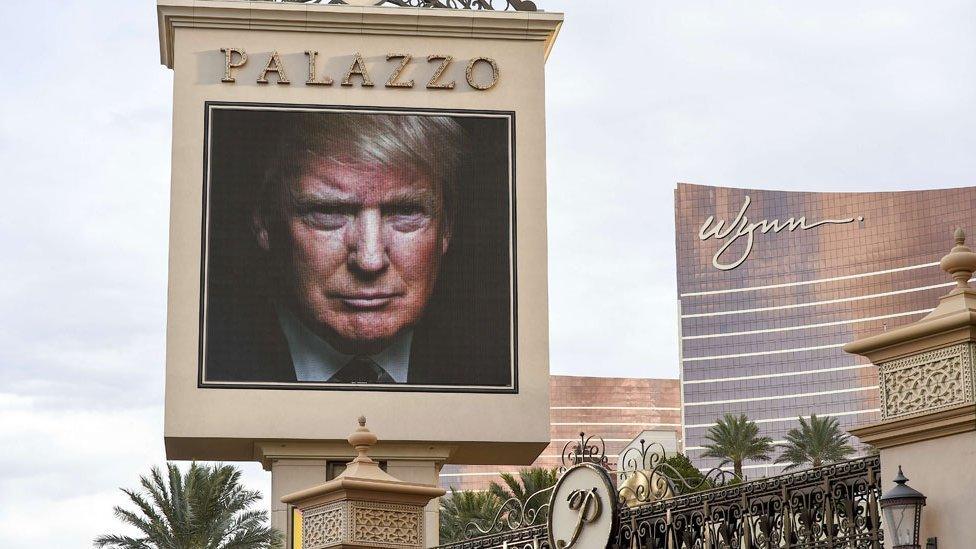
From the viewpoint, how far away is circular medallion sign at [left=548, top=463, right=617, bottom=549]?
9.97 metres

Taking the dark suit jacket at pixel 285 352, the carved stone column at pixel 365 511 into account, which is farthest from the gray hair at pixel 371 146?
the carved stone column at pixel 365 511

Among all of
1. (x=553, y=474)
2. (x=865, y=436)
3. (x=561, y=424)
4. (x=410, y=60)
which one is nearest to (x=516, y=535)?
(x=865, y=436)

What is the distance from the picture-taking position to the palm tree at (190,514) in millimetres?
29469

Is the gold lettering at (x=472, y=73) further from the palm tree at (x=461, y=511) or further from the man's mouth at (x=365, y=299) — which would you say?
the palm tree at (x=461, y=511)

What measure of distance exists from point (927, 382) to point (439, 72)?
2367cm

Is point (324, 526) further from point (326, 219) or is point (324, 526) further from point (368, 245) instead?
point (326, 219)

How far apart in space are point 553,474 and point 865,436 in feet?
102

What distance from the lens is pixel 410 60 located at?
30734 millimetres

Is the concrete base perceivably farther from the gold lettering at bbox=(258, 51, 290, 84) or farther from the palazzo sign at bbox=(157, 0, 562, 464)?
the gold lettering at bbox=(258, 51, 290, 84)

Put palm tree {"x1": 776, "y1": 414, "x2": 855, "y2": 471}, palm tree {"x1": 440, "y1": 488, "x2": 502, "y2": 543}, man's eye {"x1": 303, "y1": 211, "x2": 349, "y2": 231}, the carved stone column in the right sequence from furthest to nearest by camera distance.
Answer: palm tree {"x1": 776, "y1": 414, "x2": 855, "y2": 471}, palm tree {"x1": 440, "y1": 488, "x2": 502, "y2": 543}, man's eye {"x1": 303, "y1": 211, "x2": 349, "y2": 231}, the carved stone column

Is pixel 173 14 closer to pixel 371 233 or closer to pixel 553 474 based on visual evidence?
pixel 371 233

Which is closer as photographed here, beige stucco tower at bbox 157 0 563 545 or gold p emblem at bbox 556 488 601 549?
gold p emblem at bbox 556 488 601 549

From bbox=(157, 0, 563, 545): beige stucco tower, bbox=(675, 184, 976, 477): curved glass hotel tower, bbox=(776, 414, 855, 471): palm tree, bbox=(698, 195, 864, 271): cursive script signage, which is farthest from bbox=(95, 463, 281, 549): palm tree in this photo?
bbox=(698, 195, 864, 271): cursive script signage

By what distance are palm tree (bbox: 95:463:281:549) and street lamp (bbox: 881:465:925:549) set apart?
75.0 ft
